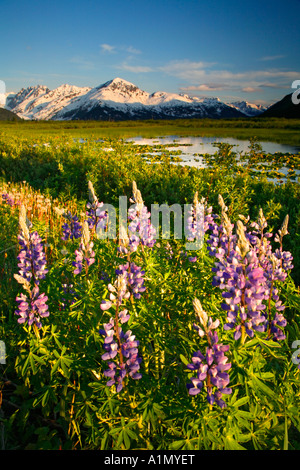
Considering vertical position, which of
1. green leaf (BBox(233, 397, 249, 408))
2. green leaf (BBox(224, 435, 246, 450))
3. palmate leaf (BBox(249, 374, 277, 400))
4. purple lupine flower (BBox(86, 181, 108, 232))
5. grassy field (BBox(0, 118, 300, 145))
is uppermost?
grassy field (BBox(0, 118, 300, 145))

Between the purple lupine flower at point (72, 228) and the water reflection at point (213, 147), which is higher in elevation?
the water reflection at point (213, 147)

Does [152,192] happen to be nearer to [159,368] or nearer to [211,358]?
[159,368]

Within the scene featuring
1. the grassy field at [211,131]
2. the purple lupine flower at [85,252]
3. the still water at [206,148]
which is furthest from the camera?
the grassy field at [211,131]

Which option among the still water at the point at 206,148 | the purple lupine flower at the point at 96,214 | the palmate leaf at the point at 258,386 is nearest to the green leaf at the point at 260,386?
the palmate leaf at the point at 258,386

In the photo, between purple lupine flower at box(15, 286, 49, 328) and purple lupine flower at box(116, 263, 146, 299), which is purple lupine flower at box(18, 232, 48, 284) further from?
purple lupine flower at box(116, 263, 146, 299)

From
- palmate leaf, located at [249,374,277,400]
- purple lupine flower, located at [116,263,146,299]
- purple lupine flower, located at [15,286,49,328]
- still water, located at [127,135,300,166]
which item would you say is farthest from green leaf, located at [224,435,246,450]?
still water, located at [127,135,300,166]

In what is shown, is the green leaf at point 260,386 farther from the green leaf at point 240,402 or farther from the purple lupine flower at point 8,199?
the purple lupine flower at point 8,199

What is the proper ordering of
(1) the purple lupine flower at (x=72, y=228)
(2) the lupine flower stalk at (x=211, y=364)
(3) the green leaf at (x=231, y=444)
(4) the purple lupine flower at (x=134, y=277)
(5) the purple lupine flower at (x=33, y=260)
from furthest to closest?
(1) the purple lupine flower at (x=72, y=228)
(5) the purple lupine flower at (x=33, y=260)
(4) the purple lupine flower at (x=134, y=277)
(3) the green leaf at (x=231, y=444)
(2) the lupine flower stalk at (x=211, y=364)

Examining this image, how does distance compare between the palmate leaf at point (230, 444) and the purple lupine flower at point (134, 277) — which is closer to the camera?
the palmate leaf at point (230, 444)

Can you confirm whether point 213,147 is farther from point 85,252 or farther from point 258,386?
point 258,386

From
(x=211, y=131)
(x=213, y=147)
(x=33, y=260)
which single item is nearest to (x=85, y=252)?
(x=33, y=260)

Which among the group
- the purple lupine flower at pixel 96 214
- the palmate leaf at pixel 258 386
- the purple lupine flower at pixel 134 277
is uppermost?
the purple lupine flower at pixel 96 214

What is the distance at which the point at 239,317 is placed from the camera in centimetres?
164

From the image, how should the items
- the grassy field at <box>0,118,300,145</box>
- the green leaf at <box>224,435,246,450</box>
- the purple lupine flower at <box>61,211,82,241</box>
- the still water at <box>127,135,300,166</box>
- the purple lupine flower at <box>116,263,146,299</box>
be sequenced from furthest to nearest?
the grassy field at <box>0,118,300,145</box>, the still water at <box>127,135,300,166</box>, the purple lupine flower at <box>61,211,82,241</box>, the purple lupine flower at <box>116,263,146,299</box>, the green leaf at <box>224,435,246,450</box>
